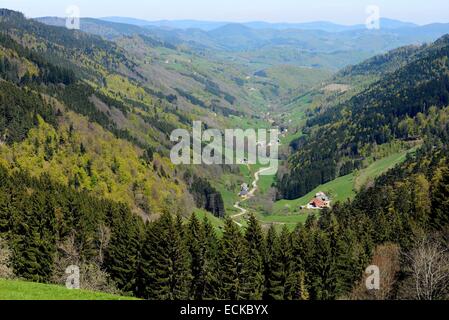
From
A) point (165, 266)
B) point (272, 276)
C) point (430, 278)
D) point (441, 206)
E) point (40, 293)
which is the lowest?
point (272, 276)

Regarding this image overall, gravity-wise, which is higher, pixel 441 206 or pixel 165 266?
pixel 441 206

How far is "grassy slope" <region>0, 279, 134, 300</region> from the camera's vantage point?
4169cm

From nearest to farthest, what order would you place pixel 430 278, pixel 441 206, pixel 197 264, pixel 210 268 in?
pixel 430 278 → pixel 210 268 → pixel 197 264 → pixel 441 206

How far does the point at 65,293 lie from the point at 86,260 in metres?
40.0

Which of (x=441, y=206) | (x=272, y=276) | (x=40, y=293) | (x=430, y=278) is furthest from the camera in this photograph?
(x=441, y=206)

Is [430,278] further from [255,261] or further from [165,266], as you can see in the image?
[165,266]

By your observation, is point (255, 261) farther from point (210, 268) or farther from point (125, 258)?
point (125, 258)

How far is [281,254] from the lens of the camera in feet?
246

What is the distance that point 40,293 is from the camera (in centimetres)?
4328

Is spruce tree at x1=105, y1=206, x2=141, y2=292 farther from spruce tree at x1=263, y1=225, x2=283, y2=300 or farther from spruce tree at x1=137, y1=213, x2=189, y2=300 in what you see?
spruce tree at x1=263, y1=225, x2=283, y2=300

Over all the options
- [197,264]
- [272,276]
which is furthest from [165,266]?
[272,276]

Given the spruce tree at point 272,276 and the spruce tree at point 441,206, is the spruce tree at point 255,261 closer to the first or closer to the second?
the spruce tree at point 272,276

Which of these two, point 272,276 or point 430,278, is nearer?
point 430,278

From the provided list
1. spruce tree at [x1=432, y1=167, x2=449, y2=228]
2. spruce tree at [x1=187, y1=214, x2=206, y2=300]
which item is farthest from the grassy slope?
spruce tree at [x1=432, y1=167, x2=449, y2=228]
